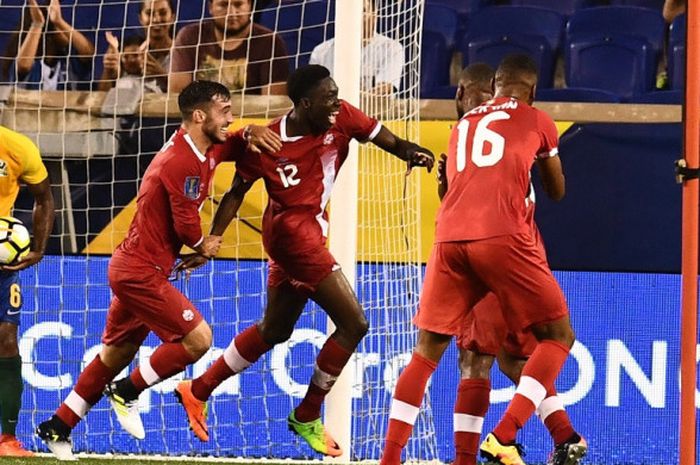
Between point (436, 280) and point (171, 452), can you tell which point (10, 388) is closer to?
point (171, 452)

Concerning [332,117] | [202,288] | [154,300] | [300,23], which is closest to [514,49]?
[300,23]

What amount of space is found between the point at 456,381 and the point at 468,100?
222cm

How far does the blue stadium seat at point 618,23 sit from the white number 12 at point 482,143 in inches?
181

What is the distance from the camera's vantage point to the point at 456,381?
8.48 metres

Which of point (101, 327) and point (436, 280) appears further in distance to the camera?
point (101, 327)

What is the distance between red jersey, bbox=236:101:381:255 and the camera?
702 centimetres

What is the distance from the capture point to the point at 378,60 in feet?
26.8

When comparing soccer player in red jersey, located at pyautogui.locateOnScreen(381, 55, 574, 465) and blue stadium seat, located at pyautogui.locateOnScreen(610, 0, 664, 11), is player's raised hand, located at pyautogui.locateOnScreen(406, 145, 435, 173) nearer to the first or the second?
soccer player in red jersey, located at pyautogui.locateOnScreen(381, 55, 574, 465)

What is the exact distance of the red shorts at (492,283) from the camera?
229 inches

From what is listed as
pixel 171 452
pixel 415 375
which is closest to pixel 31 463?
pixel 171 452

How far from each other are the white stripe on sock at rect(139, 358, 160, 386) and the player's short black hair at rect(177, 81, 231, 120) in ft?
4.06

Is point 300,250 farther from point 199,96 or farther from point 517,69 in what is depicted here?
point 517,69

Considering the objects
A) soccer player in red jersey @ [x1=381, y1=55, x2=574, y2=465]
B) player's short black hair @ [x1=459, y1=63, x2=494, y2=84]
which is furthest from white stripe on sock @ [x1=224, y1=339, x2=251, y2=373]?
player's short black hair @ [x1=459, y1=63, x2=494, y2=84]

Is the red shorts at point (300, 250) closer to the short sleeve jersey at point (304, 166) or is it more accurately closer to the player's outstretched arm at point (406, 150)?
the short sleeve jersey at point (304, 166)
